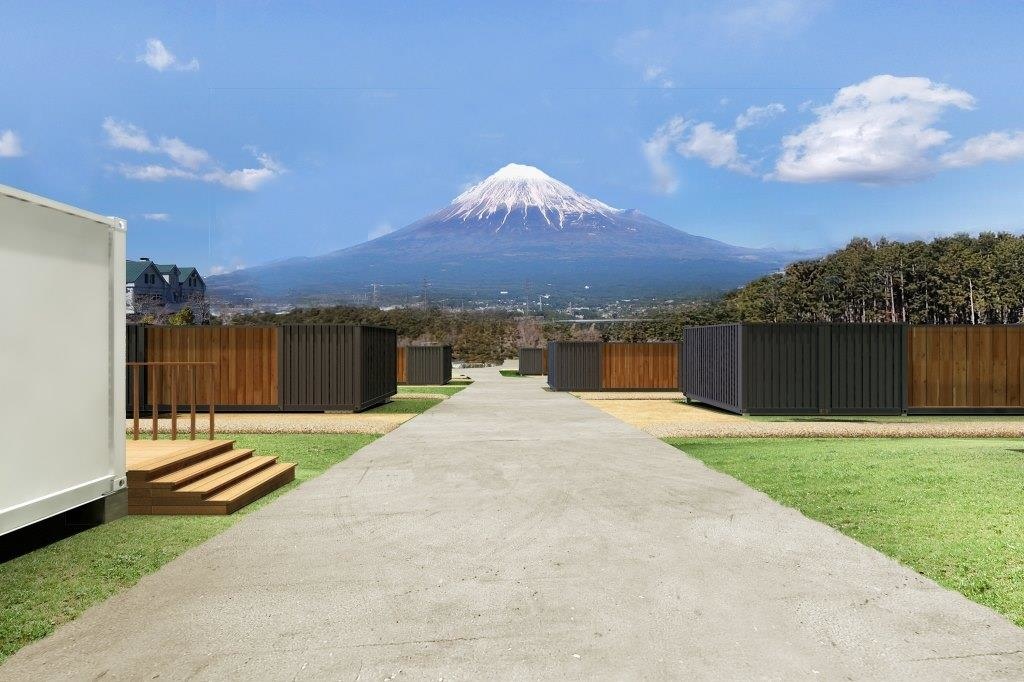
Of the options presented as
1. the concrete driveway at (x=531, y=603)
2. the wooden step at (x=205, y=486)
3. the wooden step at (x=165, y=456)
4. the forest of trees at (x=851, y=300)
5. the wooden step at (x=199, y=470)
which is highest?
the forest of trees at (x=851, y=300)

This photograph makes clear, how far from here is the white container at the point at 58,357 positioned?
4262 millimetres

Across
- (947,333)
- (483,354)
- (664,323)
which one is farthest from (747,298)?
(947,333)

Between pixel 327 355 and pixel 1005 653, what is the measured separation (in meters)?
15.9

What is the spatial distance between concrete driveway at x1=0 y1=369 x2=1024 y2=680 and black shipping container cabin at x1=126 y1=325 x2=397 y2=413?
10.7 metres

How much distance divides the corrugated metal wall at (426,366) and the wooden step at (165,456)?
24.5m

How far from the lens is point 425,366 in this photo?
33.4 meters

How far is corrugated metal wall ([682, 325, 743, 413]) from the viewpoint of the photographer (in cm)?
1689

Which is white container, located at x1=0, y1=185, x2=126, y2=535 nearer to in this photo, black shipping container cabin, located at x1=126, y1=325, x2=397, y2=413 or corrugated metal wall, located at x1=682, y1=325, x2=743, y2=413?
black shipping container cabin, located at x1=126, y1=325, x2=397, y2=413

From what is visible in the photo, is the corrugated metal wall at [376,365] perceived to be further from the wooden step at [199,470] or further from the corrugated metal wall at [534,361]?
the corrugated metal wall at [534,361]

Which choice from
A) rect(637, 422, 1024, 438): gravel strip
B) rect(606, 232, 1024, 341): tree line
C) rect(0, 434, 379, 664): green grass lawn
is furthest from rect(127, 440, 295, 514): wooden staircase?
rect(606, 232, 1024, 341): tree line

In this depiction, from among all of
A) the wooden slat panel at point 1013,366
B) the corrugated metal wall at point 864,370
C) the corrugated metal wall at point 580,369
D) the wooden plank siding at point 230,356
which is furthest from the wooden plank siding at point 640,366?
the wooden plank siding at point 230,356

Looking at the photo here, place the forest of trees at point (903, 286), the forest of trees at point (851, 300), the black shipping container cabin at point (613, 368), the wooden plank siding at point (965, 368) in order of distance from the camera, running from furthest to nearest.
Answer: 1. the forest of trees at point (851, 300)
2. the forest of trees at point (903, 286)
3. the black shipping container cabin at point (613, 368)
4. the wooden plank siding at point (965, 368)

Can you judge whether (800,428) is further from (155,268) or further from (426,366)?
(155,268)

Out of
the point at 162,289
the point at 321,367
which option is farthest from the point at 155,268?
the point at 321,367
